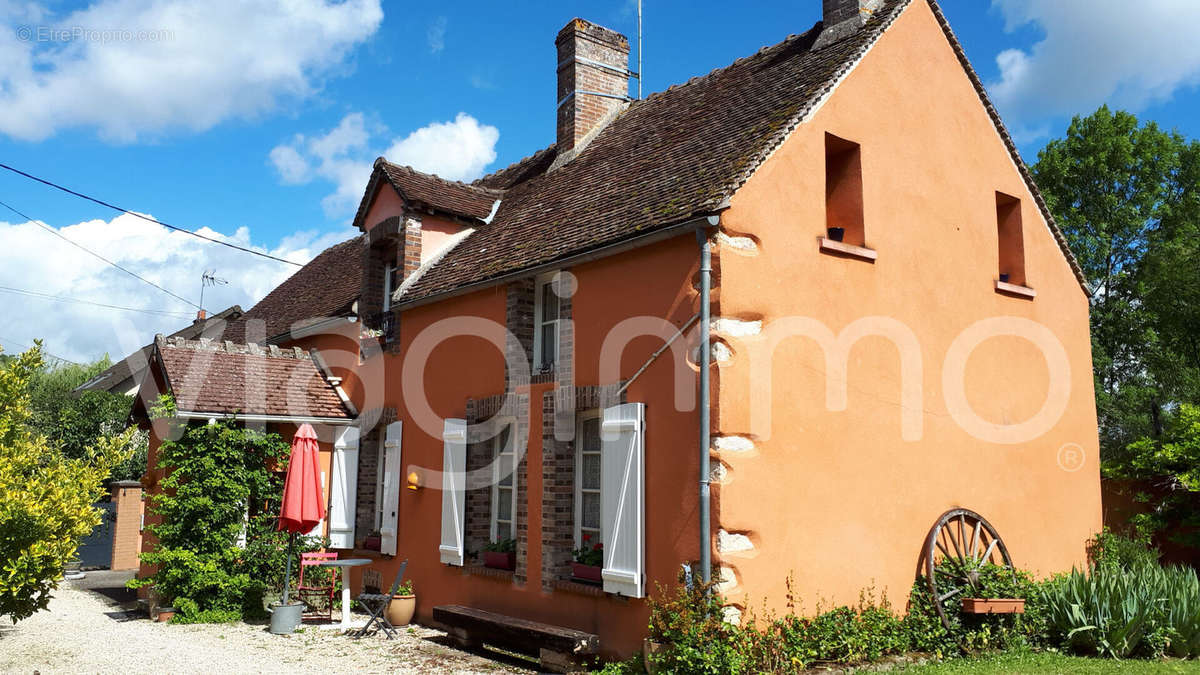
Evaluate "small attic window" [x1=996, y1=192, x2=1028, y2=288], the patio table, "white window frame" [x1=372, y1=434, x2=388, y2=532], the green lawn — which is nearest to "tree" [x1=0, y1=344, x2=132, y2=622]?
the patio table

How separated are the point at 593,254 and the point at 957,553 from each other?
4809 mm

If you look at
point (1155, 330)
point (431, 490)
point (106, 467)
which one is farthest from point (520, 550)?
point (1155, 330)

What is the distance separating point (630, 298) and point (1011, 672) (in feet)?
15.5

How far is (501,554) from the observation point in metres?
9.91

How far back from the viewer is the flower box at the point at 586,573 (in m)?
8.54

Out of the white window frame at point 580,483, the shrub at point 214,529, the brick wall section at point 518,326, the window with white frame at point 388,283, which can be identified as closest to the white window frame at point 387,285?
the window with white frame at point 388,283

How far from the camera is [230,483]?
11477 millimetres

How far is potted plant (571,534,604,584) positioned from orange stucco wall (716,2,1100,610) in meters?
1.76

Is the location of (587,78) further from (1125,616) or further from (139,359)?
(139,359)

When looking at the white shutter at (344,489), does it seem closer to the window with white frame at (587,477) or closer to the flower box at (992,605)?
the window with white frame at (587,477)

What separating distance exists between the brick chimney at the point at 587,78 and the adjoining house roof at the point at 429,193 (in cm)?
151

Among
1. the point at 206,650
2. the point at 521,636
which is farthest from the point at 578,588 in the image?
the point at 206,650

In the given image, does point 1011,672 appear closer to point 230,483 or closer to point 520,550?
point 520,550

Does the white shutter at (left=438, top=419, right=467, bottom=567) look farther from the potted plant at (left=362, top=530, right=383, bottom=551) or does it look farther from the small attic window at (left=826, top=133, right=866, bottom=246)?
the small attic window at (left=826, top=133, right=866, bottom=246)
